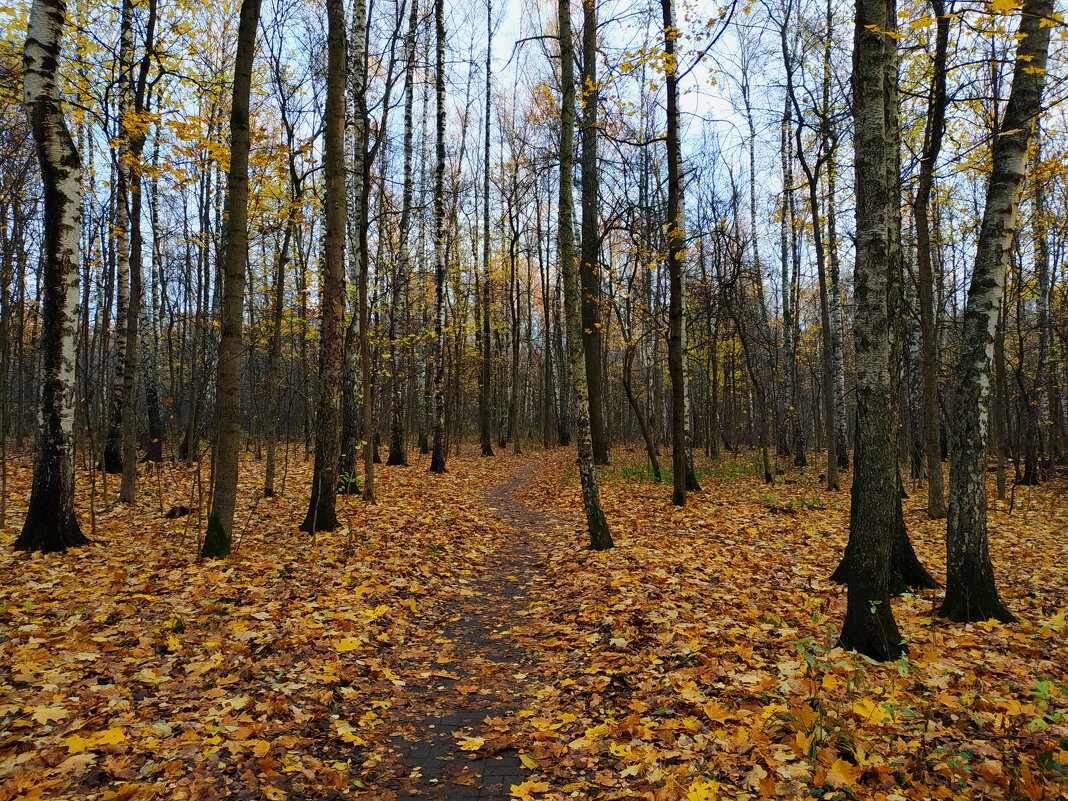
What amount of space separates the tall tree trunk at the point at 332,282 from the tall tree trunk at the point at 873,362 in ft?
22.4

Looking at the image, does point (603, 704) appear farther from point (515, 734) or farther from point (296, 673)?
point (296, 673)

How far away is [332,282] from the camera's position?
817 cm

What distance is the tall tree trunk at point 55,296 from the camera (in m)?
6.54

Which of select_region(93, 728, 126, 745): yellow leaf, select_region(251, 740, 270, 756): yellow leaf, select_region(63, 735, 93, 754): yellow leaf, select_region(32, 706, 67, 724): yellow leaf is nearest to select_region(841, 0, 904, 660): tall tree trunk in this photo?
select_region(251, 740, 270, 756): yellow leaf

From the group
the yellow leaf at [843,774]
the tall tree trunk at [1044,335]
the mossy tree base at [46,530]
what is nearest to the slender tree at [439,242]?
the mossy tree base at [46,530]

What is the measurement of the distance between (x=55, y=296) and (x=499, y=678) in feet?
24.0

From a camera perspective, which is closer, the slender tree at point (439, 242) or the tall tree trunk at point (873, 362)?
the tall tree trunk at point (873, 362)

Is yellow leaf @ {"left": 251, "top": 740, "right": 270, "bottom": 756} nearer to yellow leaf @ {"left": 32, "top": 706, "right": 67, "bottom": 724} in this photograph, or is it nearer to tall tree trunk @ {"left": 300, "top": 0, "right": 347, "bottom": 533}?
yellow leaf @ {"left": 32, "top": 706, "right": 67, "bottom": 724}

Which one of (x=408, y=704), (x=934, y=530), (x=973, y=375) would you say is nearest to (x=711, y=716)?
(x=408, y=704)

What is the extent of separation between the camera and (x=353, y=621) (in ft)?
17.9

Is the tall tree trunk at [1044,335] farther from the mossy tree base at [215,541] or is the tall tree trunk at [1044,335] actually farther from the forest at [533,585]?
the mossy tree base at [215,541]

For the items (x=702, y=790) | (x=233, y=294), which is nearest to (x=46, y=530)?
(x=233, y=294)

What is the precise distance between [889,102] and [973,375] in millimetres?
3545

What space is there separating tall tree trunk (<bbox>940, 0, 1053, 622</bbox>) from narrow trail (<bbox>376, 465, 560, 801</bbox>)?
4448 mm
